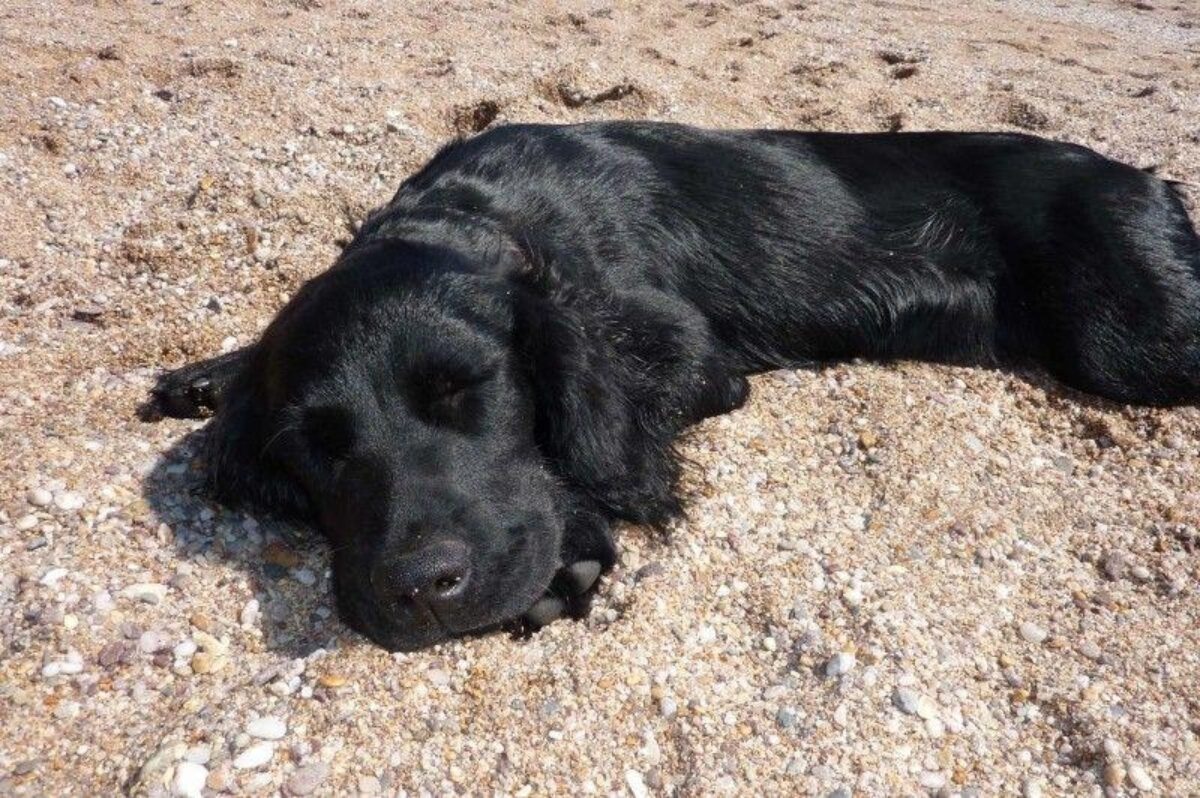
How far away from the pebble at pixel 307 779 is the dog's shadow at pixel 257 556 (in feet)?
1.32

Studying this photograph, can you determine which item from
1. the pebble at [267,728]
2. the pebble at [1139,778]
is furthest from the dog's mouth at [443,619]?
the pebble at [1139,778]

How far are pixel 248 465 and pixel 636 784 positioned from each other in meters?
1.41

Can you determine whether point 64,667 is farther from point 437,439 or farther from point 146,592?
point 437,439

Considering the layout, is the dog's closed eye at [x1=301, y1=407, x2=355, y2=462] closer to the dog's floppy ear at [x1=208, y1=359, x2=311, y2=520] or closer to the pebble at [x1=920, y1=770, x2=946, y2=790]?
the dog's floppy ear at [x1=208, y1=359, x2=311, y2=520]

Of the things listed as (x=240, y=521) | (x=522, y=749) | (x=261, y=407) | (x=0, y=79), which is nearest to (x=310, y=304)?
(x=261, y=407)

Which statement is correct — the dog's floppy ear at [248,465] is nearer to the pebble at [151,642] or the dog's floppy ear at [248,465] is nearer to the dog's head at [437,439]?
the dog's head at [437,439]

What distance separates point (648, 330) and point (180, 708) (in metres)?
1.74

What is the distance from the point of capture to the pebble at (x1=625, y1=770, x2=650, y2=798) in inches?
85.1

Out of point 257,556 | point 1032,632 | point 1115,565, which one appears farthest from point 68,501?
point 1115,565

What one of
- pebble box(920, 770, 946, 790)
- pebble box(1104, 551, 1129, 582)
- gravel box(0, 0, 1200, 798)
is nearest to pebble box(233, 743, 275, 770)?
gravel box(0, 0, 1200, 798)

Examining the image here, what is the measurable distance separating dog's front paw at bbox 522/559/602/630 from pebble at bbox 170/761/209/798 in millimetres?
895

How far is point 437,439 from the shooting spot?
8.20 ft

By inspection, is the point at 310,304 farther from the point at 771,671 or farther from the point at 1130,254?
the point at 1130,254

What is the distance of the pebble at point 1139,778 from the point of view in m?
2.14
